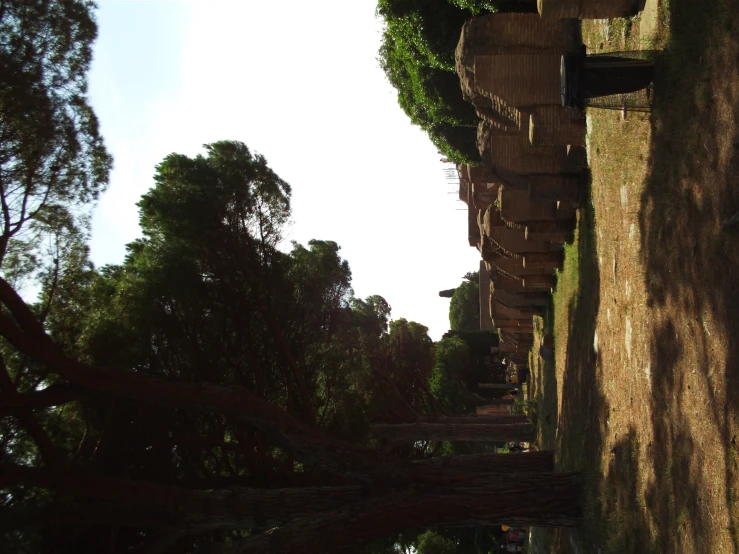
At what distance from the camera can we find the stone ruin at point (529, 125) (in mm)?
7176

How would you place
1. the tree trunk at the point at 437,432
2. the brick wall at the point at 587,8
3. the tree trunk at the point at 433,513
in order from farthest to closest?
the tree trunk at the point at 437,432, the tree trunk at the point at 433,513, the brick wall at the point at 587,8

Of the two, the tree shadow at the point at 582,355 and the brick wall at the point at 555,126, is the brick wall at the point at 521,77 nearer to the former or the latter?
the brick wall at the point at 555,126

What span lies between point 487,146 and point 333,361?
594 cm

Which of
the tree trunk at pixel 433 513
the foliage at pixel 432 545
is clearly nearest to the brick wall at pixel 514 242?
the tree trunk at pixel 433 513

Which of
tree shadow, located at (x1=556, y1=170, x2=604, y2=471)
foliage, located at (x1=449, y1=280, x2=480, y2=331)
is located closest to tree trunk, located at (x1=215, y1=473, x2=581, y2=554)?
tree shadow, located at (x1=556, y1=170, x2=604, y2=471)

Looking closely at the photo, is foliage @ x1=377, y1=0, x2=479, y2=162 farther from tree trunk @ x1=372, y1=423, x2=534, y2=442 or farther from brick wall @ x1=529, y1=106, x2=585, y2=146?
tree trunk @ x1=372, y1=423, x2=534, y2=442

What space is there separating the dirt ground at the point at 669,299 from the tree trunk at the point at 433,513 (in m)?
0.43

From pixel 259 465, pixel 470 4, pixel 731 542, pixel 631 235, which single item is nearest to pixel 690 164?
pixel 631 235

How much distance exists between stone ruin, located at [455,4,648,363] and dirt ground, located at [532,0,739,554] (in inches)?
20.7

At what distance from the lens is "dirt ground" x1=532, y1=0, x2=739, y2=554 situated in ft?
13.5

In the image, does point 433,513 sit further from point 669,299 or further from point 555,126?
point 555,126

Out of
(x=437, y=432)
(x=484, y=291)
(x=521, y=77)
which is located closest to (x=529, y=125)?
(x=521, y=77)

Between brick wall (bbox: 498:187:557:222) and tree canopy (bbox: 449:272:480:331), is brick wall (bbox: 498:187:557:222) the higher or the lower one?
the lower one

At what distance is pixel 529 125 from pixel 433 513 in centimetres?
515
